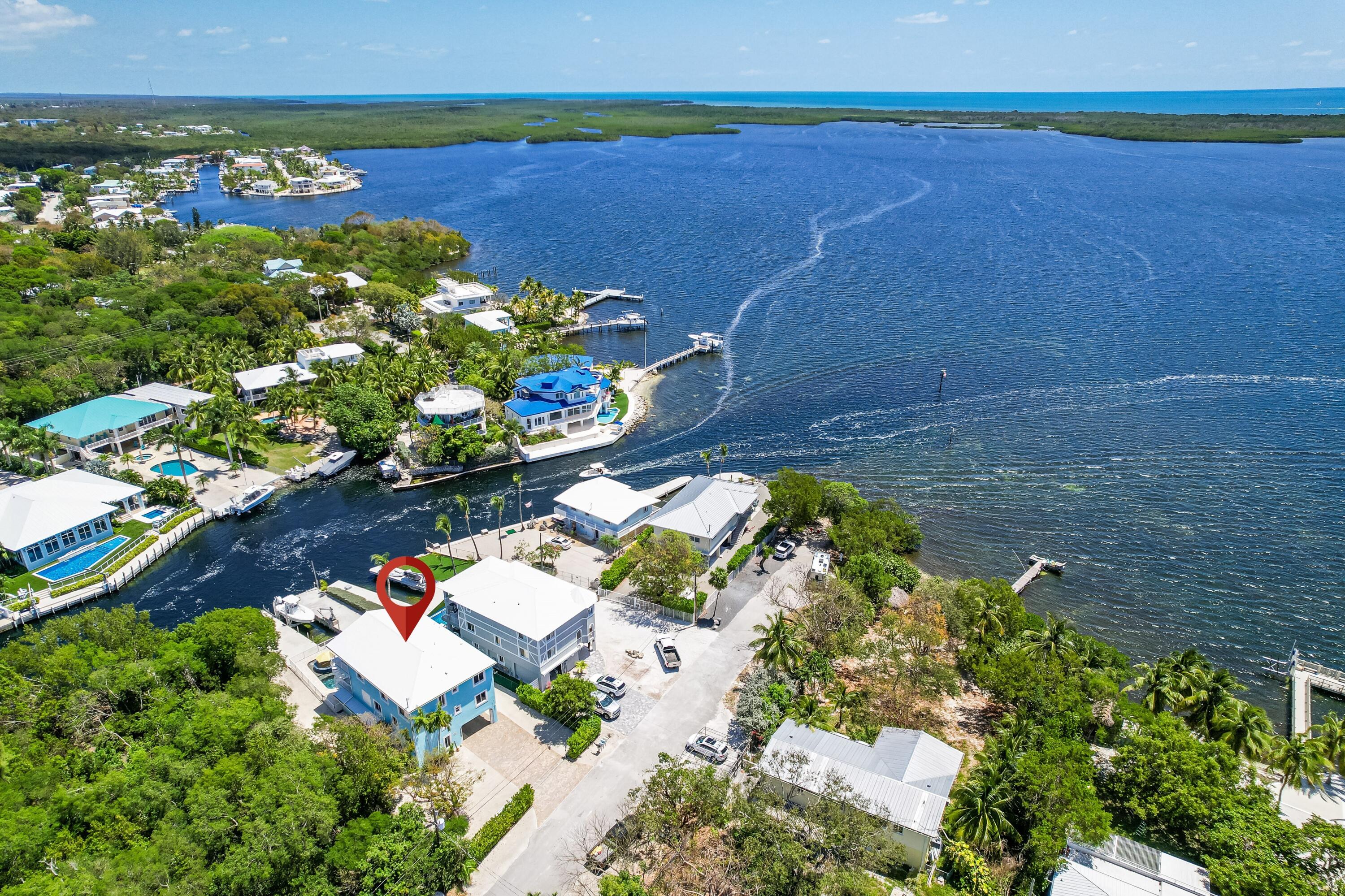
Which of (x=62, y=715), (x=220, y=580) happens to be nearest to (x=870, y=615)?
(x=62, y=715)

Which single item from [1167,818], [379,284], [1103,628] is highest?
[379,284]

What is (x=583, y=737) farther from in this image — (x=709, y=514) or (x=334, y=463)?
(x=334, y=463)

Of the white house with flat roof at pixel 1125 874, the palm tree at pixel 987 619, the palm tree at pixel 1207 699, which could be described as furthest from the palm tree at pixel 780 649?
the palm tree at pixel 1207 699

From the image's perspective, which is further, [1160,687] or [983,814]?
[1160,687]

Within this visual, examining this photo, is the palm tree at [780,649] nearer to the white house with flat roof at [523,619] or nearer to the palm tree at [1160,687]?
the white house with flat roof at [523,619]

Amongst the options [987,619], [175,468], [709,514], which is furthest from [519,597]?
[175,468]

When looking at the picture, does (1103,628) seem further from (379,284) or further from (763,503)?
(379,284)
